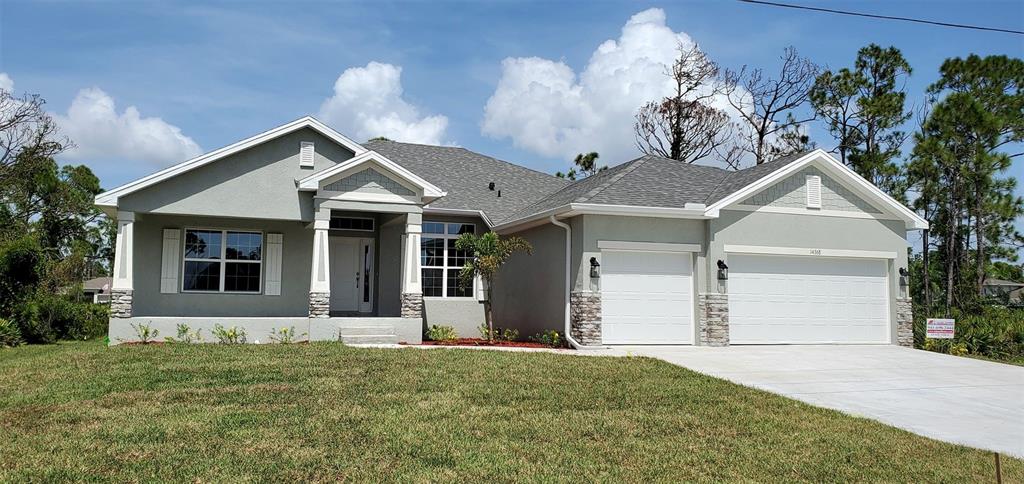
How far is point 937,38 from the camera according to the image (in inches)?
541

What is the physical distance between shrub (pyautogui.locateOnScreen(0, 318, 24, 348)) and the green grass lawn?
20.2 ft

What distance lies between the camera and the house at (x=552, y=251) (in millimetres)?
15383

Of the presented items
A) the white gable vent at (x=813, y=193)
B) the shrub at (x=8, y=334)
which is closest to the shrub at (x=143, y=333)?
the shrub at (x=8, y=334)

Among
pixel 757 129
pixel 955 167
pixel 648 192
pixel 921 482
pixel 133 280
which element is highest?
pixel 757 129

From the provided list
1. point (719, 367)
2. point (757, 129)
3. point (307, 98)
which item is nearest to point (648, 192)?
point (719, 367)

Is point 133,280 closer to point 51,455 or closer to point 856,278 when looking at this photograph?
point 51,455

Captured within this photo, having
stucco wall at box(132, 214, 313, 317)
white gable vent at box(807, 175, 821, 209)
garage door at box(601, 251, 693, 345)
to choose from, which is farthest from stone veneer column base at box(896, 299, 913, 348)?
stucco wall at box(132, 214, 313, 317)

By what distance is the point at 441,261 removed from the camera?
18.4 meters

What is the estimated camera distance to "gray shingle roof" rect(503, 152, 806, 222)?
622 inches

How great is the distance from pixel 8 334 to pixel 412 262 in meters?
9.43

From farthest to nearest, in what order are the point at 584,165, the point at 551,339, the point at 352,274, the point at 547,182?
the point at 584,165, the point at 547,182, the point at 352,274, the point at 551,339

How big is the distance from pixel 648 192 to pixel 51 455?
1264cm

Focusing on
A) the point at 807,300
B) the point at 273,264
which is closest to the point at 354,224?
the point at 273,264

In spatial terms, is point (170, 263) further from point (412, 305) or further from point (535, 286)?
point (535, 286)
